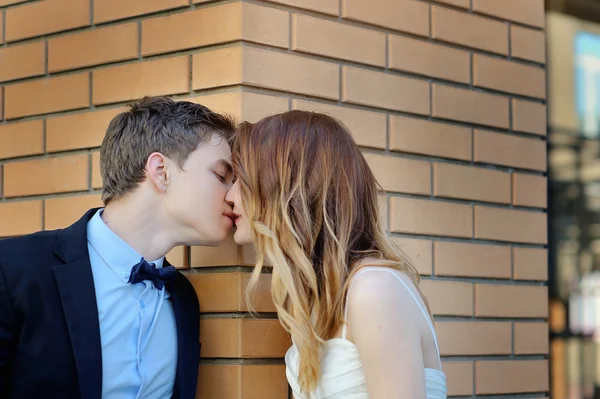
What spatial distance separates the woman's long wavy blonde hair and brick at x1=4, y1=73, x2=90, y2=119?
0.85 m

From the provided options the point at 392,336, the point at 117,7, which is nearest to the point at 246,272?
the point at 392,336

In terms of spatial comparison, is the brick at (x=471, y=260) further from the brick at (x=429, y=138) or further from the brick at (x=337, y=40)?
the brick at (x=337, y=40)

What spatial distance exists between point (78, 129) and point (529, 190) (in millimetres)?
1665

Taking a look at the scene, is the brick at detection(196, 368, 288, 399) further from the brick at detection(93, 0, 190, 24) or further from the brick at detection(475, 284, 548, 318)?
the brick at detection(93, 0, 190, 24)

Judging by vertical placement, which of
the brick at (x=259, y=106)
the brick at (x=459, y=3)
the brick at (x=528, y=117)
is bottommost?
the brick at (x=259, y=106)

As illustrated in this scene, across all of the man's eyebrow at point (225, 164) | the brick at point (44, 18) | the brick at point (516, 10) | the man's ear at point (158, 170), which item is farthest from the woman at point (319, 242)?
the brick at point (516, 10)

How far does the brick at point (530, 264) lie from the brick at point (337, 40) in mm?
936

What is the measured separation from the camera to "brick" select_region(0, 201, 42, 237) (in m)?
3.52

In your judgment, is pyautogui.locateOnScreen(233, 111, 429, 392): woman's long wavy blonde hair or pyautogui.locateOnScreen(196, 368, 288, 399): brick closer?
pyautogui.locateOnScreen(233, 111, 429, 392): woman's long wavy blonde hair

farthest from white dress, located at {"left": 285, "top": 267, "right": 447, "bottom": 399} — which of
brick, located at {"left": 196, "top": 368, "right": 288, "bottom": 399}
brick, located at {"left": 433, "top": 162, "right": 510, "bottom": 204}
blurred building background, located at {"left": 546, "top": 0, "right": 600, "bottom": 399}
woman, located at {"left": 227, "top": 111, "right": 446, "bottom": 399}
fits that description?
blurred building background, located at {"left": 546, "top": 0, "right": 600, "bottom": 399}

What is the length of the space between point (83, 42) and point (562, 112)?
2419 mm

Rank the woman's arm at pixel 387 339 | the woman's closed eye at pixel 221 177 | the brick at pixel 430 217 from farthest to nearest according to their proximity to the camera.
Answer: the brick at pixel 430 217 < the woman's closed eye at pixel 221 177 < the woman's arm at pixel 387 339

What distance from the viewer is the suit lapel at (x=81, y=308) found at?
2.71 metres

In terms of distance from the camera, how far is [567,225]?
4965mm
